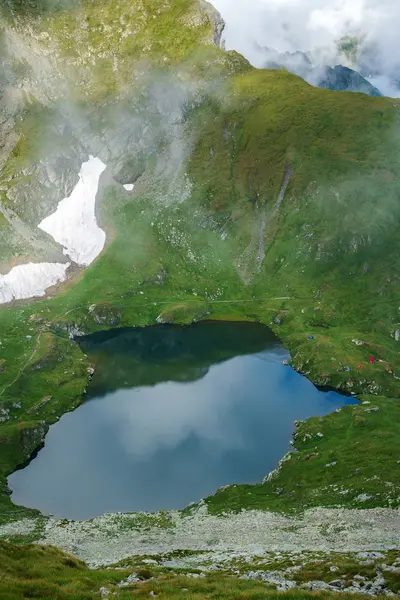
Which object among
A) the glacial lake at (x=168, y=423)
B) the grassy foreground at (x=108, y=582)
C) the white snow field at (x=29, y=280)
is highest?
the white snow field at (x=29, y=280)

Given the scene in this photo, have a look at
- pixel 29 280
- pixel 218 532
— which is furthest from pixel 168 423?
pixel 29 280

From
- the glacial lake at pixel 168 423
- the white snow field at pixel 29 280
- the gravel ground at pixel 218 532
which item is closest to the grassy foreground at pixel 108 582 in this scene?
the gravel ground at pixel 218 532

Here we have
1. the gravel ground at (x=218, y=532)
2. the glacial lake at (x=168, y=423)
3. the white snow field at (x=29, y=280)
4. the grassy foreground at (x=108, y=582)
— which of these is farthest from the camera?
the white snow field at (x=29, y=280)

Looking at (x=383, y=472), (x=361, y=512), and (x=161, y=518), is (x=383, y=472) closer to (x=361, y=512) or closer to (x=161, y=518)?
(x=361, y=512)

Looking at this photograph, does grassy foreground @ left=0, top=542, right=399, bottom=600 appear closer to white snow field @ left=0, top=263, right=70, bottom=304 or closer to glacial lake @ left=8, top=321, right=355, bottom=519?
glacial lake @ left=8, top=321, right=355, bottom=519

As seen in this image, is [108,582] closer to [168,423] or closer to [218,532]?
[218,532]

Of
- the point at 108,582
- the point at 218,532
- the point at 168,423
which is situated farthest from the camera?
the point at 168,423

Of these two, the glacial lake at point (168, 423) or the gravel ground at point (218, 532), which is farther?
the glacial lake at point (168, 423)

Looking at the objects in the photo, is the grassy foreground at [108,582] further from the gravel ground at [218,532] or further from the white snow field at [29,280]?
the white snow field at [29,280]
